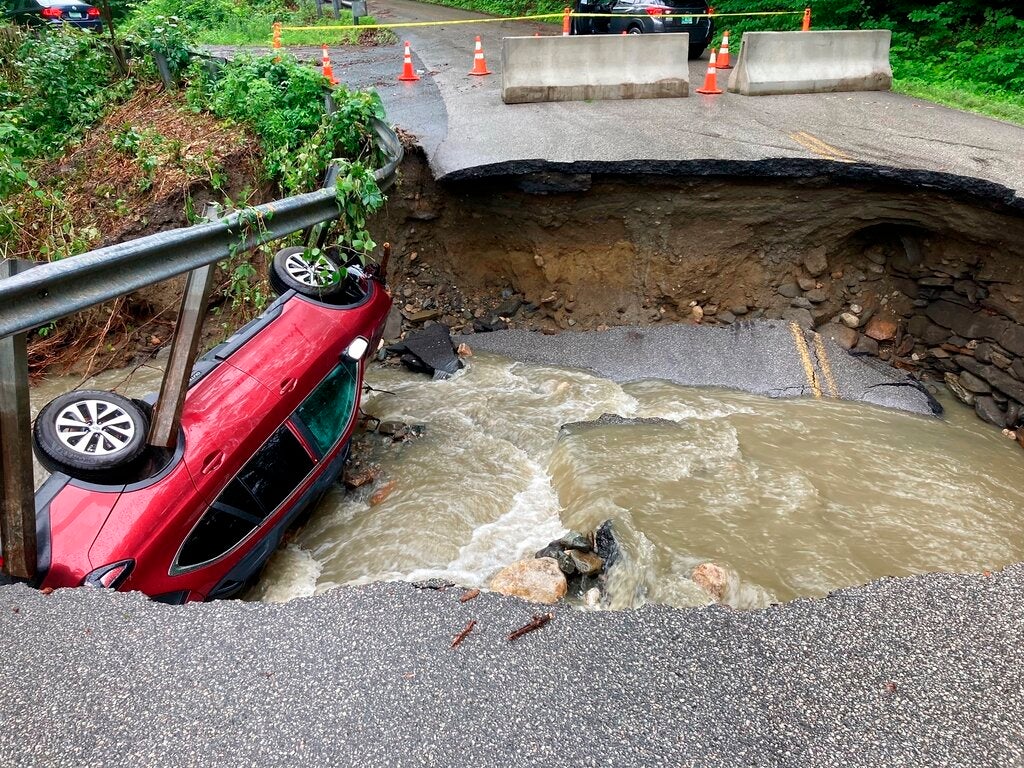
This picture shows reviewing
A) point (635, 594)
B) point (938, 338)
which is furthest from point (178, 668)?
point (938, 338)

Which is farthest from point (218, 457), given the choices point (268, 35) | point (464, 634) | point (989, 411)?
point (268, 35)

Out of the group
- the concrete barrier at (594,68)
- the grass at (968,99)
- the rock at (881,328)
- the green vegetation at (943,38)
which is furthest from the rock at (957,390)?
the concrete barrier at (594,68)

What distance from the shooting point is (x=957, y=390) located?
8055 mm

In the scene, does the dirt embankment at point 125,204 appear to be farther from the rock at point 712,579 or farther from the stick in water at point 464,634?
the stick in water at point 464,634

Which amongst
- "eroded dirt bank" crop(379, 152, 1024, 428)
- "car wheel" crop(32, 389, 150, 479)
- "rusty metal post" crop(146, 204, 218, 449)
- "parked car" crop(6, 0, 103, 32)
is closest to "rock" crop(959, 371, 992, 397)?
"eroded dirt bank" crop(379, 152, 1024, 428)

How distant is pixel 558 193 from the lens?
341 inches

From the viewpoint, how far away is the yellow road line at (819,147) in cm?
807

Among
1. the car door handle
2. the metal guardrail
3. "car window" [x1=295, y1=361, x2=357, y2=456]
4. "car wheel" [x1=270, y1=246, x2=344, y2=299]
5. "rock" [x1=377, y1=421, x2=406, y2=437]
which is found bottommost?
"rock" [x1=377, y1=421, x2=406, y2=437]

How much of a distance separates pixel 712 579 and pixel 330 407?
2.98 m

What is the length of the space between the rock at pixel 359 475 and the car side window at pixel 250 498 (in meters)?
1.13

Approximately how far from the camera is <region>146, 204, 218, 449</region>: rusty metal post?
4004 mm

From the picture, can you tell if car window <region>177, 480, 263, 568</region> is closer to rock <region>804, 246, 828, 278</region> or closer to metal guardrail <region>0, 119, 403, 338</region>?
metal guardrail <region>0, 119, 403, 338</region>

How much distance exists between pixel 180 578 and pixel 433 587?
5.50ft

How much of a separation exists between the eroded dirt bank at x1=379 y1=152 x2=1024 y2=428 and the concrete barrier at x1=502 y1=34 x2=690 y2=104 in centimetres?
307
